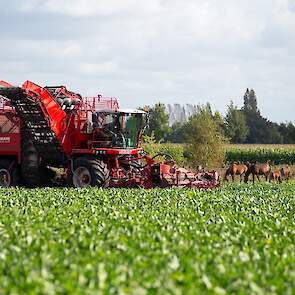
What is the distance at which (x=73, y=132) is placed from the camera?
2462 centimetres

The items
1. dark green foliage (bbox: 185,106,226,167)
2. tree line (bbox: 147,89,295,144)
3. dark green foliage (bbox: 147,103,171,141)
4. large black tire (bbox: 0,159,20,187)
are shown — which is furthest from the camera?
dark green foliage (bbox: 147,103,171,141)

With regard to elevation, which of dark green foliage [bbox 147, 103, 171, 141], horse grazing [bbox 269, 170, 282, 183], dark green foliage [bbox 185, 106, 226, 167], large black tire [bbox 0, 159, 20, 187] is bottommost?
horse grazing [bbox 269, 170, 282, 183]

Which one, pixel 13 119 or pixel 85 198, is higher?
pixel 13 119

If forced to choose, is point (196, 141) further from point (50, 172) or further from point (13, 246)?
point (13, 246)

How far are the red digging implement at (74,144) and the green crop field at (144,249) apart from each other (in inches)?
304

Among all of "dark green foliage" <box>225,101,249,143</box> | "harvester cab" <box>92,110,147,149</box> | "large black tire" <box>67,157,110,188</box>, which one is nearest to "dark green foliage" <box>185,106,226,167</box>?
"harvester cab" <box>92,110,147,149</box>

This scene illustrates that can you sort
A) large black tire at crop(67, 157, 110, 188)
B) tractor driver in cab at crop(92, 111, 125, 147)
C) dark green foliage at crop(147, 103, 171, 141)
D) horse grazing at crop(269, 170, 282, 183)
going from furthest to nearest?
dark green foliage at crop(147, 103, 171, 141) < horse grazing at crop(269, 170, 282, 183) < tractor driver in cab at crop(92, 111, 125, 147) < large black tire at crop(67, 157, 110, 188)

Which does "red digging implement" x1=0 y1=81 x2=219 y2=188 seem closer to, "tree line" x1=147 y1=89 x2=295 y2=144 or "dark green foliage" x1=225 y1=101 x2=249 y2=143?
"tree line" x1=147 y1=89 x2=295 y2=144

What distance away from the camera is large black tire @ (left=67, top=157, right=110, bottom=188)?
23344mm

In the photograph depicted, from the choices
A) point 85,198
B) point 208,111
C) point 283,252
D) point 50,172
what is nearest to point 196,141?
point 208,111

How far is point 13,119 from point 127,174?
170 inches

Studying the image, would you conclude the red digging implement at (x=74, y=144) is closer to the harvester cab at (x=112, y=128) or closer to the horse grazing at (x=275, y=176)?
the harvester cab at (x=112, y=128)

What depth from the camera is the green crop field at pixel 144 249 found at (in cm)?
717

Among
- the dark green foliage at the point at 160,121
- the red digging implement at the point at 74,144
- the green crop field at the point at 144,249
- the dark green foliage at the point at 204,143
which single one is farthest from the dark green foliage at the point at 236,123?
the green crop field at the point at 144,249
